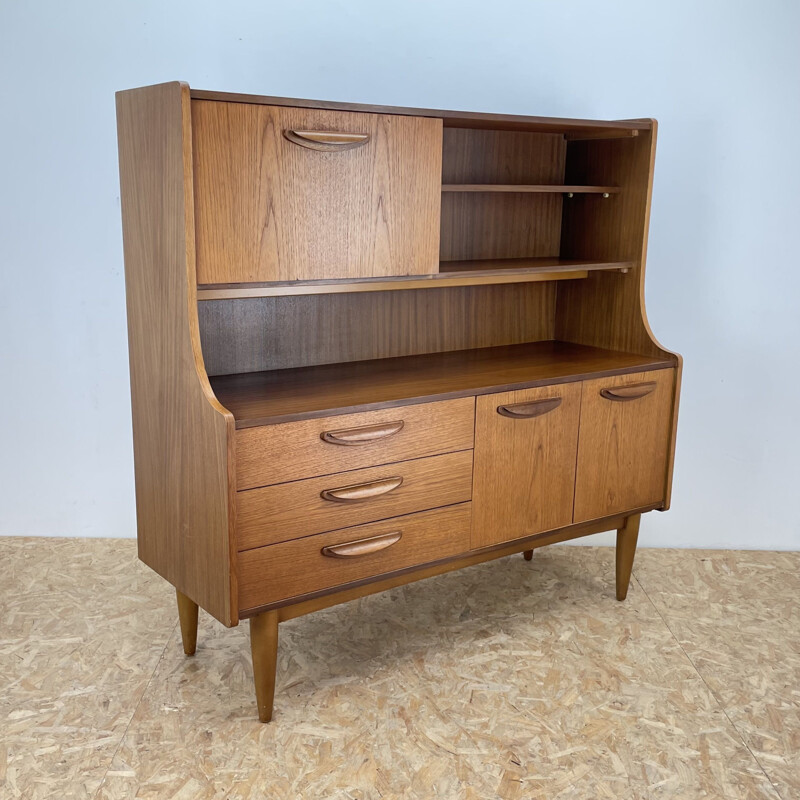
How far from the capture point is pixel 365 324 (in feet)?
9.09

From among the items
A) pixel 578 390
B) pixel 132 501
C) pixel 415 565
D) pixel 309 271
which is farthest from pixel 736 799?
pixel 132 501

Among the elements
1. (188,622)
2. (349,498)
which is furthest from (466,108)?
(188,622)

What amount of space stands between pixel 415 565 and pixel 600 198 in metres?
1.40

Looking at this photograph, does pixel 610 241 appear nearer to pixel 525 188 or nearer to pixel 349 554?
pixel 525 188

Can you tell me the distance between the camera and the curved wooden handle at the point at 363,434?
7.20 feet

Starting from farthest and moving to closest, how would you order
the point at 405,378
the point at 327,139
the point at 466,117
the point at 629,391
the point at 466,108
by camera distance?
the point at 466,108 → the point at 629,391 → the point at 405,378 → the point at 466,117 → the point at 327,139

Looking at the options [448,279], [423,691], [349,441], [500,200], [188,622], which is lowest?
[423,691]

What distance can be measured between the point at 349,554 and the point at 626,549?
1.15 m

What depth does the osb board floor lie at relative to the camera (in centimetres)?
213

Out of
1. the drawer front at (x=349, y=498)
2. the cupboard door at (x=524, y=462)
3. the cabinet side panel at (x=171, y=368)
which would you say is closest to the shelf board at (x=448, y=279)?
the cabinet side panel at (x=171, y=368)

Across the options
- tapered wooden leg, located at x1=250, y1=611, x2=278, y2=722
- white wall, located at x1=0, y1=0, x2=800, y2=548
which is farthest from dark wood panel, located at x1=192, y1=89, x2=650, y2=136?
tapered wooden leg, located at x1=250, y1=611, x2=278, y2=722

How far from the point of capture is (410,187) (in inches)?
92.9

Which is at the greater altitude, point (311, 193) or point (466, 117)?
point (466, 117)

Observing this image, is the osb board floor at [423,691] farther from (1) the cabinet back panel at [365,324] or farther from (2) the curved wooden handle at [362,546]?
(1) the cabinet back panel at [365,324]
